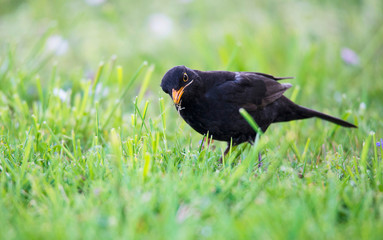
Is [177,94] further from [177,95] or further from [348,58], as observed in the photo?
[348,58]

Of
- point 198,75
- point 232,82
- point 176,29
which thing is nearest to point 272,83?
point 232,82

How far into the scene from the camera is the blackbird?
372 centimetres

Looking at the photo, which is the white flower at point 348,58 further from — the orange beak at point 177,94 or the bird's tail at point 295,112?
the orange beak at point 177,94

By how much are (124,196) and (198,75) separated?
68.8 inches

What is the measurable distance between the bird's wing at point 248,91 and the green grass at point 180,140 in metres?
0.40

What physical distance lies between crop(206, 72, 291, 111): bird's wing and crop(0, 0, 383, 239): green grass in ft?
1.31

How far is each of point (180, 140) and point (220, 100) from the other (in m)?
0.55

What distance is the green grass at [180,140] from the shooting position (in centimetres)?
224

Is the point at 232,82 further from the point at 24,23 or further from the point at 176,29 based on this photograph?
the point at 24,23

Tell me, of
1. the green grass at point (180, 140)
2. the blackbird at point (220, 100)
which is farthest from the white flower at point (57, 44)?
the blackbird at point (220, 100)

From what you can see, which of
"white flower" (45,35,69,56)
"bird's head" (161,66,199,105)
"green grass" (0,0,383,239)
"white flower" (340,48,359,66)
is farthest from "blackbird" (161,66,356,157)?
"white flower" (45,35,69,56)

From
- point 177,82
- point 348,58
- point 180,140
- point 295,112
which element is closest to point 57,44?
point 180,140

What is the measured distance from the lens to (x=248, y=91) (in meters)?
4.16

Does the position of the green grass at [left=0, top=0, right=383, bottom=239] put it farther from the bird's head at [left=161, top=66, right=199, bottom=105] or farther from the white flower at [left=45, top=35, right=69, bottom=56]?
the white flower at [left=45, top=35, right=69, bottom=56]
